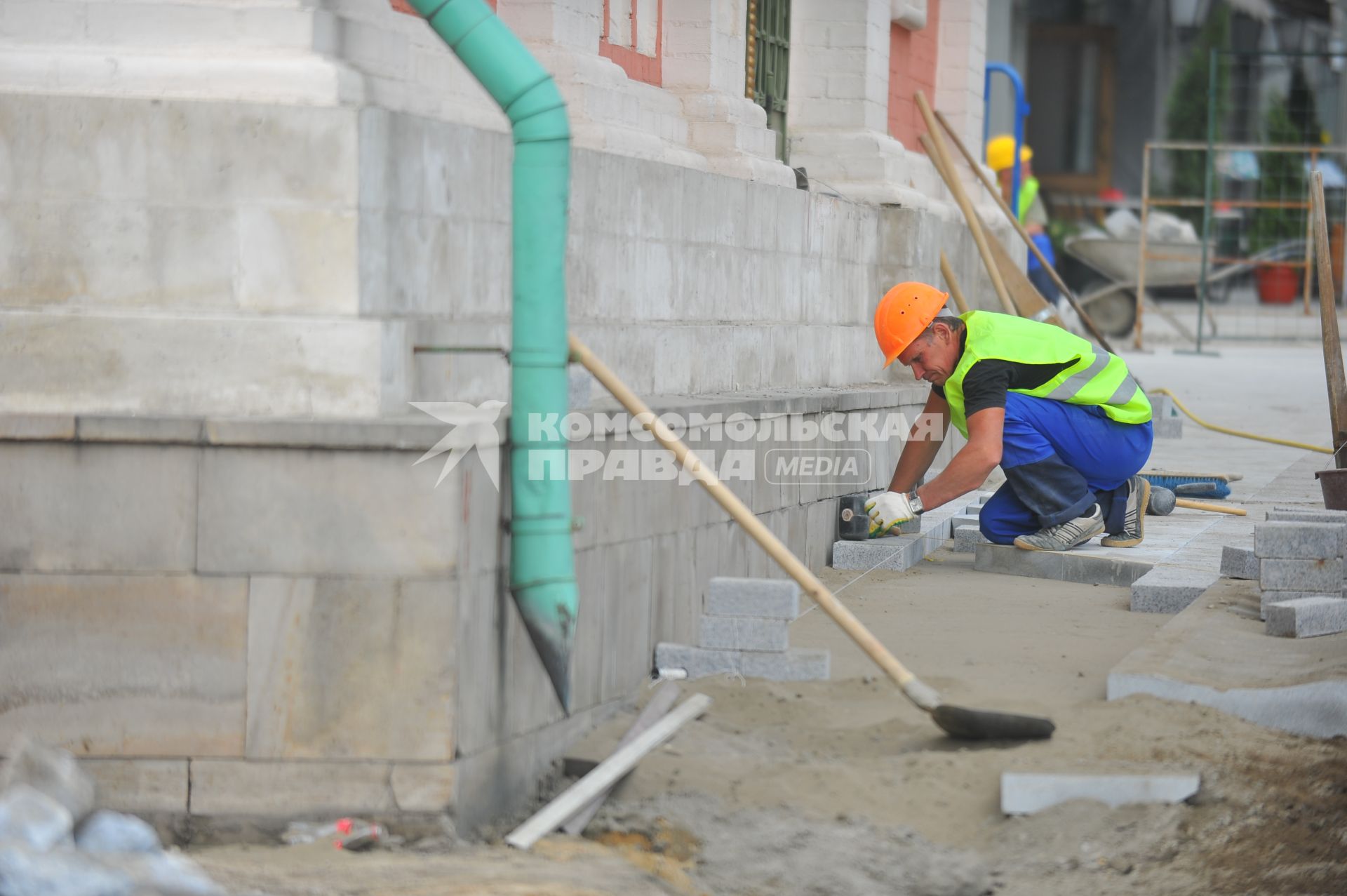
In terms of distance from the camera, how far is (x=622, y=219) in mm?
5879

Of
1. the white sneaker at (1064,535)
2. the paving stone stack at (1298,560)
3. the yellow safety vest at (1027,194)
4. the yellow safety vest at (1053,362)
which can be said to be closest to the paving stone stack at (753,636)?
the paving stone stack at (1298,560)

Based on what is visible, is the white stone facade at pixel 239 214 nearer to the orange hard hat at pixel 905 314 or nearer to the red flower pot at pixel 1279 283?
the orange hard hat at pixel 905 314

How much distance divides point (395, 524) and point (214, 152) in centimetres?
102

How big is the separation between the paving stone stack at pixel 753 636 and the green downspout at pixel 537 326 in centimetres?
82

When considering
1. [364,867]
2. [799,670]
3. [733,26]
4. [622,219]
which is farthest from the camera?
[733,26]

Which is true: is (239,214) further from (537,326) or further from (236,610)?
(236,610)

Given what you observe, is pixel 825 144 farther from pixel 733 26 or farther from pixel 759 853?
pixel 759 853

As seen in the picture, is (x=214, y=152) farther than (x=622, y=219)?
No

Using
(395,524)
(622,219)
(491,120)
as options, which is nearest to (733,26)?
(622,219)

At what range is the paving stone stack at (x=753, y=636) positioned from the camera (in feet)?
16.5

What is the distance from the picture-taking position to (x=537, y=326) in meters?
4.34

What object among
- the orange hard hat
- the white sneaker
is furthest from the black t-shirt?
the white sneaker

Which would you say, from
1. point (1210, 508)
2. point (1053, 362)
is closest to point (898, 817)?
point (1053, 362)

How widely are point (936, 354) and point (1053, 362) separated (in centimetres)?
58
